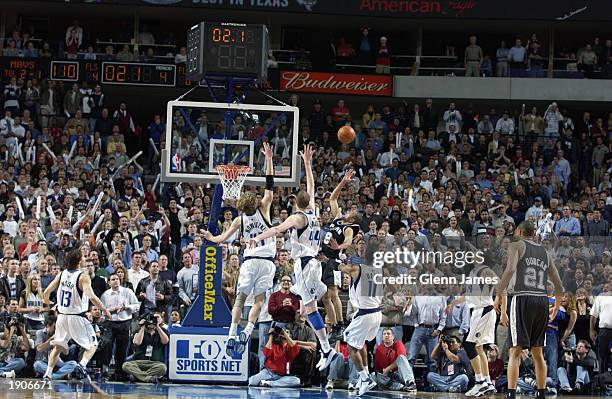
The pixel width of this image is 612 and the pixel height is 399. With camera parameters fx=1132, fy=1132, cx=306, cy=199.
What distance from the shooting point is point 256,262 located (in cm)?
1689

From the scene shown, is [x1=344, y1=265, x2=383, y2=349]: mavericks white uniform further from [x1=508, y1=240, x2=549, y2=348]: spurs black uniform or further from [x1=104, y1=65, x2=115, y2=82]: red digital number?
[x1=104, y1=65, x2=115, y2=82]: red digital number

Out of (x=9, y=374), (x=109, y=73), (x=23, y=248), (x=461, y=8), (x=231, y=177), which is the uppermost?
(x=461, y=8)

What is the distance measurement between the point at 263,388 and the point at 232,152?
3.97 meters

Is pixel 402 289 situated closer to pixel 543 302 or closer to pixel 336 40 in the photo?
pixel 543 302

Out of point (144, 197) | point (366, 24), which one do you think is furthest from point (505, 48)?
point (144, 197)

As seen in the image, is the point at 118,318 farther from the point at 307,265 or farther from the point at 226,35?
the point at 226,35

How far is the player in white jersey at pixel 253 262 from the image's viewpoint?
658 inches

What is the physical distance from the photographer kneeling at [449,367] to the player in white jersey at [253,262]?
362 cm

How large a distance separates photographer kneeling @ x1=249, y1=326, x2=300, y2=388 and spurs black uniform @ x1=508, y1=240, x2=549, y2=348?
486cm

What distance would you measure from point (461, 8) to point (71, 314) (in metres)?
18.2


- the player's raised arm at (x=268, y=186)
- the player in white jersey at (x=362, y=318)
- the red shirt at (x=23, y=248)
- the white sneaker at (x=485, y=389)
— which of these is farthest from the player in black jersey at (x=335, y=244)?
the red shirt at (x=23, y=248)

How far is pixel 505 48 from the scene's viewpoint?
111 ft

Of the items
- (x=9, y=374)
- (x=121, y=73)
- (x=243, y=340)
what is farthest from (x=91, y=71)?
(x=243, y=340)

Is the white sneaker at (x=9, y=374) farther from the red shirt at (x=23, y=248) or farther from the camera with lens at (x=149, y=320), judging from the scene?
the red shirt at (x=23, y=248)
